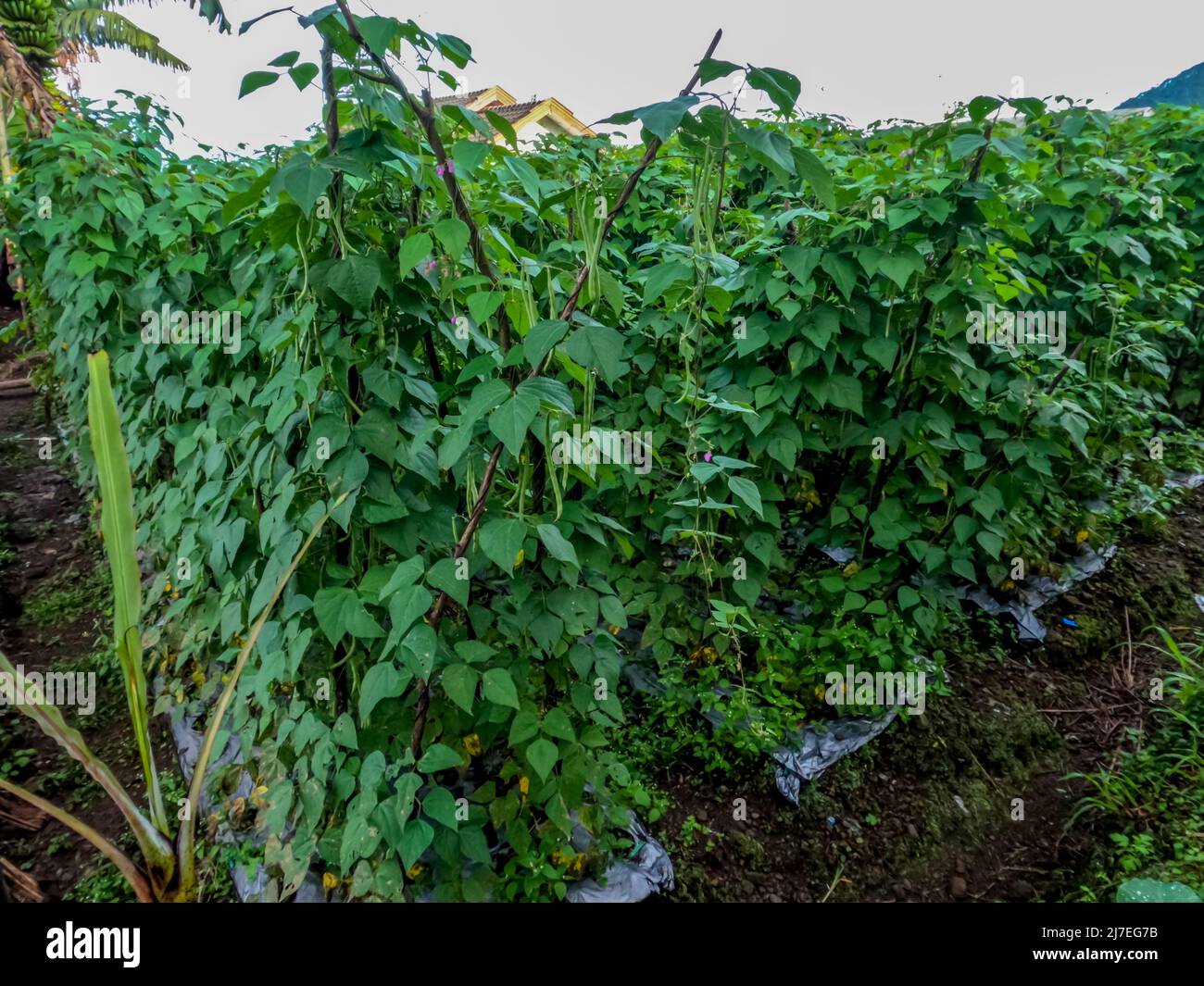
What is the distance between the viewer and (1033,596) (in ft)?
9.09

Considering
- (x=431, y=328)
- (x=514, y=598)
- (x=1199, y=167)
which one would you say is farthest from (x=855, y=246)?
(x=1199, y=167)

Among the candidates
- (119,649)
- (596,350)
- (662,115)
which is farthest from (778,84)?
(119,649)

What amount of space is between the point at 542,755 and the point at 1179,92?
6.10 metres

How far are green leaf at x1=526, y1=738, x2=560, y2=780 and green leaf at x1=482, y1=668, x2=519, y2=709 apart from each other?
0.42 feet

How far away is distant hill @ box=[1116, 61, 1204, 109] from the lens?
4645 millimetres

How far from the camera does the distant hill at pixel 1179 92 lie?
464 centimetres

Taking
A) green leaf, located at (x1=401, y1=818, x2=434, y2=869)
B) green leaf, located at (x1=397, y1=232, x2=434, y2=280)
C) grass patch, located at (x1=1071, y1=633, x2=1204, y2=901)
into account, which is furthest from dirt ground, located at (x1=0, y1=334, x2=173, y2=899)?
grass patch, located at (x1=1071, y1=633, x2=1204, y2=901)

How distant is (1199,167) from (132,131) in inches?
197

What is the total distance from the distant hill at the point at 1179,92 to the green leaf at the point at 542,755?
18.1 feet

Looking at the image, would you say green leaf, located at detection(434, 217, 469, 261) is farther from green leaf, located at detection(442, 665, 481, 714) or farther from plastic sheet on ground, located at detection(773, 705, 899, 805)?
plastic sheet on ground, located at detection(773, 705, 899, 805)

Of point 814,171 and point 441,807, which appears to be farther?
point 441,807

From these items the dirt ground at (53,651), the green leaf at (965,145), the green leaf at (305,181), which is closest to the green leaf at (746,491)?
the green leaf at (965,145)

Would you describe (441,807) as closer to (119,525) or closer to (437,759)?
(437,759)
